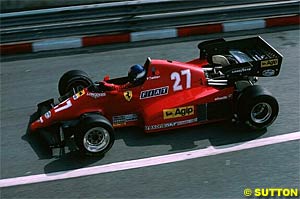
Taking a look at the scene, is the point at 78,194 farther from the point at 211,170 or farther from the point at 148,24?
the point at 148,24

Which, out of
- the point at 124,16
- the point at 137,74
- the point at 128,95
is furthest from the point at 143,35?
the point at 128,95

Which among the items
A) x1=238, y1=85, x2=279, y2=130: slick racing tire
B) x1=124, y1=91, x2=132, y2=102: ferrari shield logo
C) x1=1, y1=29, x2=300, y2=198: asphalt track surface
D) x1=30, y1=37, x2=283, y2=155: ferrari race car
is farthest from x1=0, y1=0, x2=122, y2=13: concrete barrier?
x1=238, y1=85, x2=279, y2=130: slick racing tire

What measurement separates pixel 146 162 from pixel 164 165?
0.26m

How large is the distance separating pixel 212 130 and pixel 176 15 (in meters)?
4.30

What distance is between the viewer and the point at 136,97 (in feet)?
25.8

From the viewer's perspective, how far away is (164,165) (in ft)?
23.9

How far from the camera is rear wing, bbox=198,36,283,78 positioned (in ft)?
26.5

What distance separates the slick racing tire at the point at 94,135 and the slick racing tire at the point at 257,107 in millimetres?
1876

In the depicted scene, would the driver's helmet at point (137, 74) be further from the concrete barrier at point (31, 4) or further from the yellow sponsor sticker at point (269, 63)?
the concrete barrier at point (31, 4)

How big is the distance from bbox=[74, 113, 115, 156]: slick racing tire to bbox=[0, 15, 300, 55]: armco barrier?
4214 millimetres

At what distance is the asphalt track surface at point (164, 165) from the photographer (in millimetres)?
6809

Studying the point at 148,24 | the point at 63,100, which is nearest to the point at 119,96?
the point at 63,100

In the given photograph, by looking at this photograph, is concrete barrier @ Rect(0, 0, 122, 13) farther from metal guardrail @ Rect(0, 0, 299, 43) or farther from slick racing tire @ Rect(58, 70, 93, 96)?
slick racing tire @ Rect(58, 70, 93, 96)

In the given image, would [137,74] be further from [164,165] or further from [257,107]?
[257,107]
